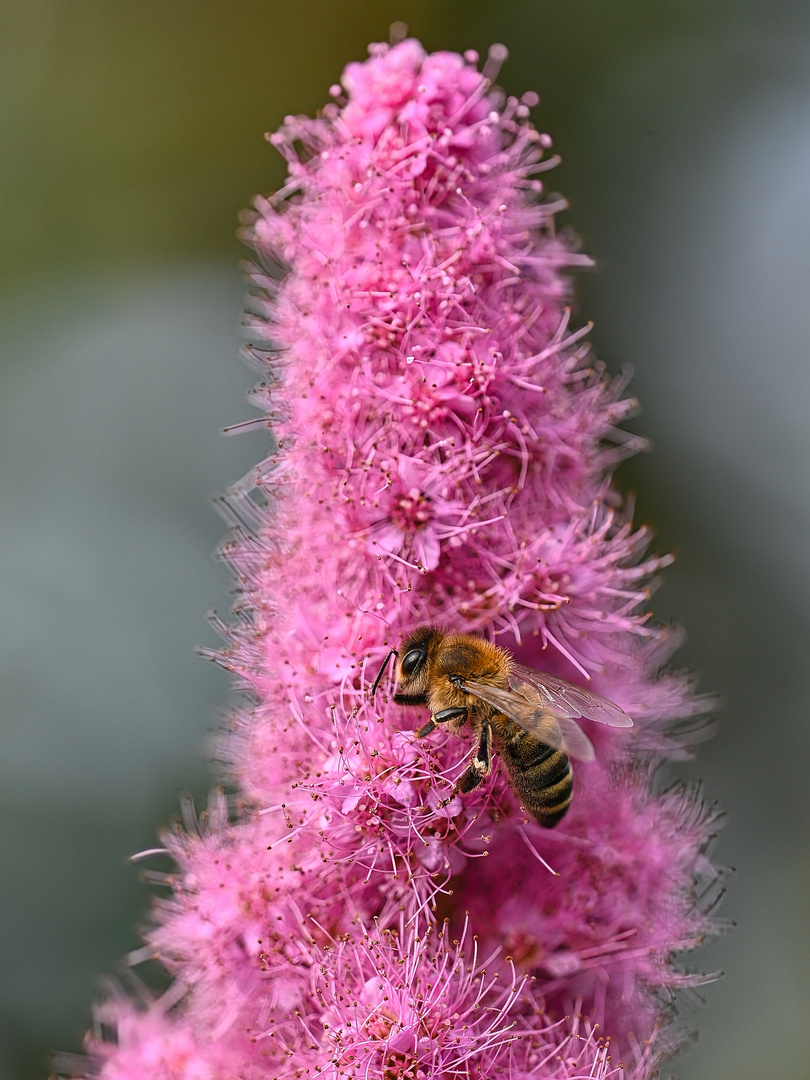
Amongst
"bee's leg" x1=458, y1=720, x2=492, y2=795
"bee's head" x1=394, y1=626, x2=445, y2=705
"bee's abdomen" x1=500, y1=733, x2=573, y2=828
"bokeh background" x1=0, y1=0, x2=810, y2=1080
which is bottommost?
"bee's abdomen" x1=500, y1=733, x2=573, y2=828

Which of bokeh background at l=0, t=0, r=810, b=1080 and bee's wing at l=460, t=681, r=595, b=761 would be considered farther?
bokeh background at l=0, t=0, r=810, b=1080

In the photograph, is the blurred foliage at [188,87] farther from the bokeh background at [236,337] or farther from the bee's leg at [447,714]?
the bee's leg at [447,714]

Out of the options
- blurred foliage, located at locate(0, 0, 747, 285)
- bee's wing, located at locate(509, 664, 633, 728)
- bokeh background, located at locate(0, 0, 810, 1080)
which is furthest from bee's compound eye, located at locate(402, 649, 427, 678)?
blurred foliage, located at locate(0, 0, 747, 285)

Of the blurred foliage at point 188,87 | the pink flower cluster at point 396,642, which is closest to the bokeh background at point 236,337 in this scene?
the blurred foliage at point 188,87

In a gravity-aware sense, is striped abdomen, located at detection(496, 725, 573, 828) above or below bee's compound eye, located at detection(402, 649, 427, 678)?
below

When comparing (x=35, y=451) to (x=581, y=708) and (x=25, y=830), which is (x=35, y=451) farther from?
(x=581, y=708)

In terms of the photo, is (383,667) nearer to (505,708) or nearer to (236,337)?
(505,708)

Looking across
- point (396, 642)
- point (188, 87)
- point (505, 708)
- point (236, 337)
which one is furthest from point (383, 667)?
point (188, 87)

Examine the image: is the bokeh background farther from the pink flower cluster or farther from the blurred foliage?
the pink flower cluster
